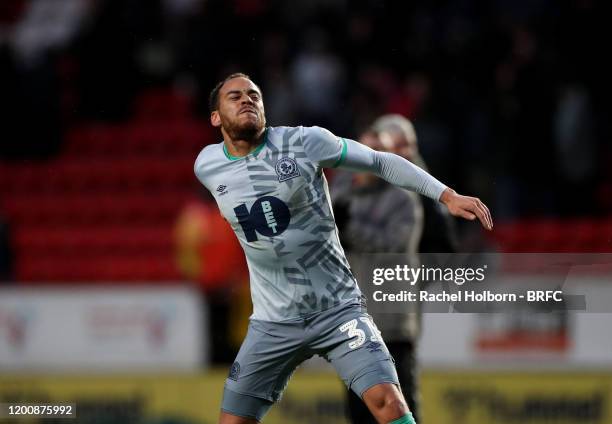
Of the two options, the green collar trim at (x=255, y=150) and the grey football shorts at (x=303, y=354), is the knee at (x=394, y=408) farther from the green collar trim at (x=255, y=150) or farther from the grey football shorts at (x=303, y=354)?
the green collar trim at (x=255, y=150)

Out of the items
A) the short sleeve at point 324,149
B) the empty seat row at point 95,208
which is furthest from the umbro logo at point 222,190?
the empty seat row at point 95,208

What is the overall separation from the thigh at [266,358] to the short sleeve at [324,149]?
2.51 feet

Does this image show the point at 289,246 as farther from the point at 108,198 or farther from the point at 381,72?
the point at 108,198

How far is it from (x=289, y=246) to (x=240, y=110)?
0.66 m

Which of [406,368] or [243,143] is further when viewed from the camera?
[406,368]

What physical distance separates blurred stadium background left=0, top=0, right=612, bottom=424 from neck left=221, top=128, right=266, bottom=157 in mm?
2770

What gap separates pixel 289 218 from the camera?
5.53 m

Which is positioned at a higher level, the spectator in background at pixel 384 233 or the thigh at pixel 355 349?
the spectator in background at pixel 384 233

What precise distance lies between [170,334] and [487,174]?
3228mm

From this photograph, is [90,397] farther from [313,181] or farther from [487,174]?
[313,181]

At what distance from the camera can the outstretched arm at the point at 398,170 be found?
5340 millimetres

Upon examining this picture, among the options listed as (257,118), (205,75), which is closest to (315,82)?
(205,75)

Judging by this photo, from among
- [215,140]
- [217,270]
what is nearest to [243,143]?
[217,270]

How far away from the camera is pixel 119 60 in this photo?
14000 mm
